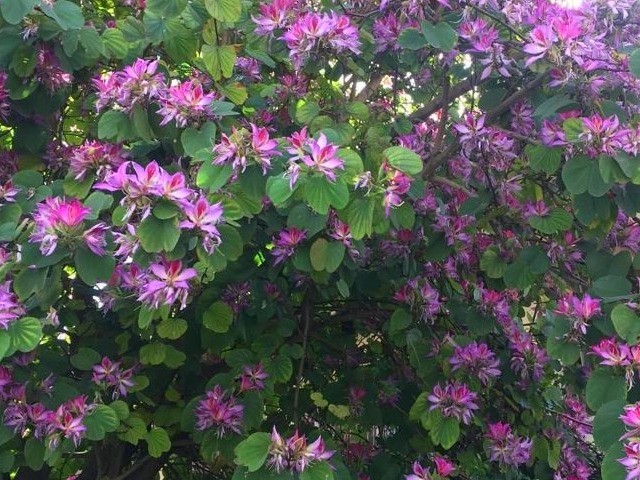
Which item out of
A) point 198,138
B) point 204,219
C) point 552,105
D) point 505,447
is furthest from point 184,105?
point 505,447

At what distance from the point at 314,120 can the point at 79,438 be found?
108cm

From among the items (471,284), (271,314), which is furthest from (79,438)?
(471,284)

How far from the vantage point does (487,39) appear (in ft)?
7.19

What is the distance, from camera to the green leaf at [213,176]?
1.61m

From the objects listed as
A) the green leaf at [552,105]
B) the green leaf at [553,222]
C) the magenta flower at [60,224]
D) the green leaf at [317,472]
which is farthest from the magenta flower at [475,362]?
the magenta flower at [60,224]

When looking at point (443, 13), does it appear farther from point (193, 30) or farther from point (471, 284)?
point (471, 284)

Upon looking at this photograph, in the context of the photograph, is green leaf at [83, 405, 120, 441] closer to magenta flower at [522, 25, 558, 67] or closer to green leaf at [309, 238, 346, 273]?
green leaf at [309, 238, 346, 273]

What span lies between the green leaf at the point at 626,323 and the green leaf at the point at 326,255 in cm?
67

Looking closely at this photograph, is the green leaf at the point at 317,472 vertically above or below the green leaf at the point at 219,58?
below

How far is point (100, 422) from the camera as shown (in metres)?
2.03

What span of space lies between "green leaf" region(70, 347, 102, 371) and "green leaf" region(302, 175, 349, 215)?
1.09 m

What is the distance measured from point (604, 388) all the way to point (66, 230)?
1.25 metres

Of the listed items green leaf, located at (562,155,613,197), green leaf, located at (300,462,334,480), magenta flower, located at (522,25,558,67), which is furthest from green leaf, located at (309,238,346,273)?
magenta flower, located at (522,25,558,67)

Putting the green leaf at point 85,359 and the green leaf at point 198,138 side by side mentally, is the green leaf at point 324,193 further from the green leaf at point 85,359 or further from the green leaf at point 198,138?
the green leaf at point 85,359
